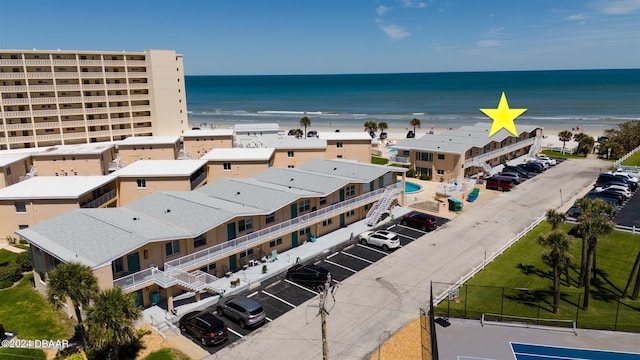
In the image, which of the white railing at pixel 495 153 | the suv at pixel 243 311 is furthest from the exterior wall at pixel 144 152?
the white railing at pixel 495 153

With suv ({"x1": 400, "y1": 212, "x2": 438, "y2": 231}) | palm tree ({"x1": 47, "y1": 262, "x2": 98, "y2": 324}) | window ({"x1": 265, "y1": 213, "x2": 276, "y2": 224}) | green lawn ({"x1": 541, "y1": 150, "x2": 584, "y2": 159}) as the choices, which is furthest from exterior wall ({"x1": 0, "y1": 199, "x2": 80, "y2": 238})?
green lawn ({"x1": 541, "y1": 150, "x2": 584, "y2": 159})

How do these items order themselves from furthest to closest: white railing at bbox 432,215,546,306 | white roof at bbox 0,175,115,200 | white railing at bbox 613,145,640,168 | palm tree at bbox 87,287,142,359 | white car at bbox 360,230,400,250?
white railing at bbox 613,145,640,168, white roof at bbox 0,175,115,200, white car at bbox 360,230,400,250, white railing at bbox 432,215,546,306, palm tree at bbox 87,287,142,359

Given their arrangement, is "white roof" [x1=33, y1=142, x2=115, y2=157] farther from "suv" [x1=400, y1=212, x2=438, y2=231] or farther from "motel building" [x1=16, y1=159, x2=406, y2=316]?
"suv" [x1=400, y1=212, x2=438, y2=231]

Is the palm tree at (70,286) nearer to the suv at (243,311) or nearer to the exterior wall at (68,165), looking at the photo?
the suv at (243,311)

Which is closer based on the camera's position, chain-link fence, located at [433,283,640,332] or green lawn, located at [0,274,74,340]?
chain-link fence, located at [433,283,640,332]

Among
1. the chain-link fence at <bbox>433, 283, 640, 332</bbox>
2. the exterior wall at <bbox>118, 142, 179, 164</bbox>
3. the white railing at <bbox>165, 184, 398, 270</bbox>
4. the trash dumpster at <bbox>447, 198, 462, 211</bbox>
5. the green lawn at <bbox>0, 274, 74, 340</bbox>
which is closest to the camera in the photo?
the chain-link fence at <bbox>433, 283, 640, 332</bbox>

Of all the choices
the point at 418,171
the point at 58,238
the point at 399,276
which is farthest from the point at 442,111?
the point at 58,238
